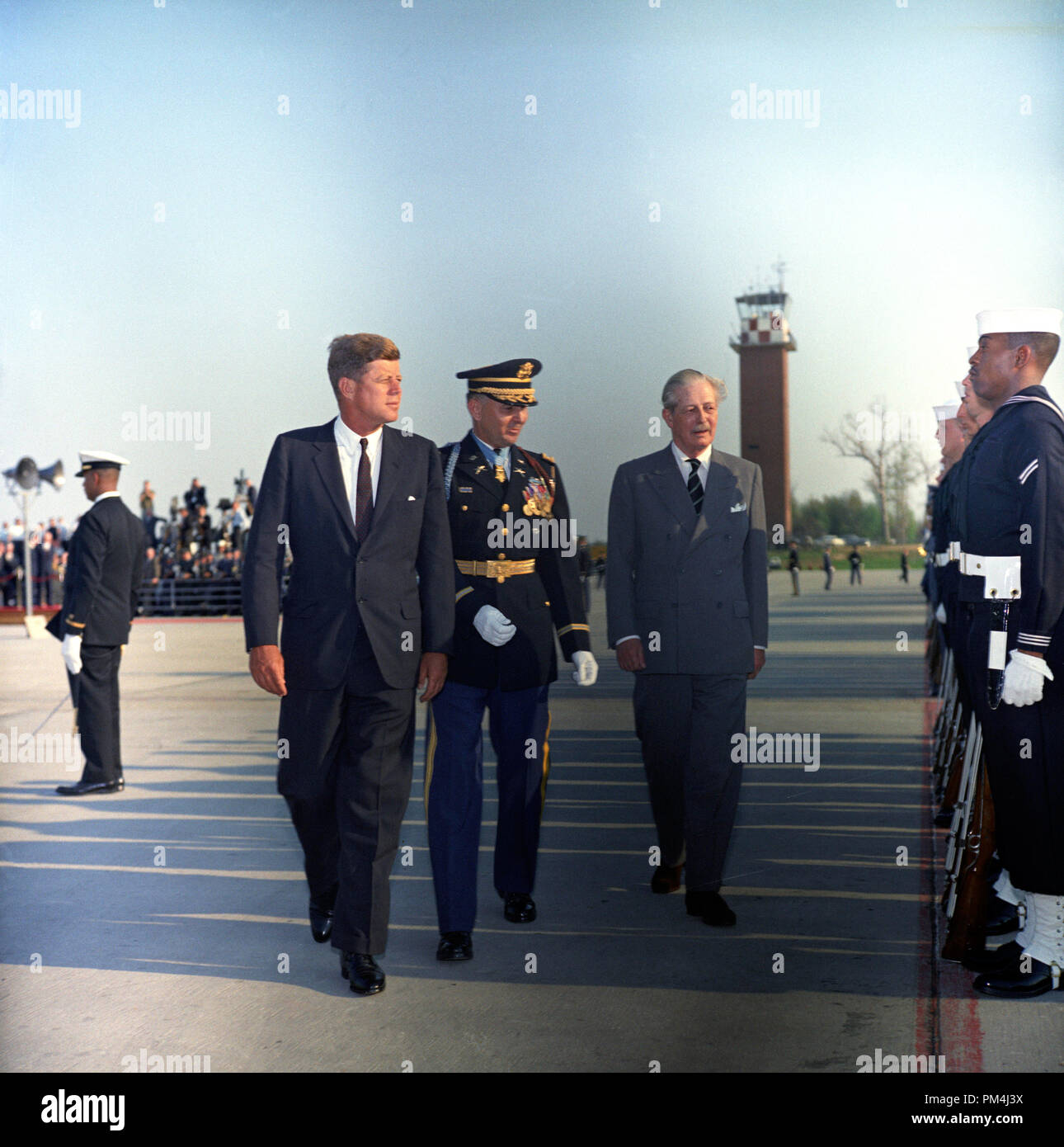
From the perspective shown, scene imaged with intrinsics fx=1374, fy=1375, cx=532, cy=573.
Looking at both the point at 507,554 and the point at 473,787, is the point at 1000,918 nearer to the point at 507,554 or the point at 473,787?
the point at 473,787

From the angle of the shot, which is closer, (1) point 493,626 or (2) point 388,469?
(2) point 388,469

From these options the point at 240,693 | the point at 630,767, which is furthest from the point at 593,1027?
the point at 240,693

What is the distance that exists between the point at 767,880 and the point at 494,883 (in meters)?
1.09

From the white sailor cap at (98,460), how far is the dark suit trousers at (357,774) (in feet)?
12.4

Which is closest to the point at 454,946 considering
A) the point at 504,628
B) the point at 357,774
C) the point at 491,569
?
the point at 357,774

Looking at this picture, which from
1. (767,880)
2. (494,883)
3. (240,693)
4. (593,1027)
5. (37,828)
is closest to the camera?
(593,1027)

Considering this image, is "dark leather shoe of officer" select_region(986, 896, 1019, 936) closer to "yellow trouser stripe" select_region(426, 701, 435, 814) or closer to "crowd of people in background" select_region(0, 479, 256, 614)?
"yellow trouser stripe" select_region(426, 701, 435, 814)

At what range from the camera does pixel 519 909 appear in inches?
183

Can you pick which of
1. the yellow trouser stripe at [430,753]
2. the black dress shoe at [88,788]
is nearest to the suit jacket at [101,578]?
the black dress shoe at [88,788]

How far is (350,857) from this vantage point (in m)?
4.00

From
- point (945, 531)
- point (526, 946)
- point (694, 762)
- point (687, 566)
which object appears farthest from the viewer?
point (945, 531)

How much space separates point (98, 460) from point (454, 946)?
430cm

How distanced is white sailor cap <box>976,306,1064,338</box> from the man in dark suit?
1.74 metres
